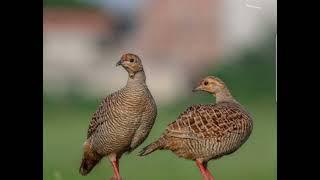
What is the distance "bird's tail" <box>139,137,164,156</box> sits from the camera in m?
5.48

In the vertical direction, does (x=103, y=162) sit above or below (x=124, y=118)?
below

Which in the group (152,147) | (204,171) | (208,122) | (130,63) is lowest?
(204,171)

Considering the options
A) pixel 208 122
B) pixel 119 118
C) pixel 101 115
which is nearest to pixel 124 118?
pixel 119 118

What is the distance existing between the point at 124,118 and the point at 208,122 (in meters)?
0.47

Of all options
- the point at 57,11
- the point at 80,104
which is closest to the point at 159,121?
the point at 80,104

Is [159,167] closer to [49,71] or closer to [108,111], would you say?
[108,111]

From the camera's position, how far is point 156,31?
5480 mm

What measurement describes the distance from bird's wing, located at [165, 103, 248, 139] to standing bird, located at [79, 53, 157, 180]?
0.52 ft

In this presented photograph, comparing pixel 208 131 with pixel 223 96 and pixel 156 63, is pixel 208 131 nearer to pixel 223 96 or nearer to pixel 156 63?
pixel 223 96

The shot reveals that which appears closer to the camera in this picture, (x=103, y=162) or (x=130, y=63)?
(x=130, y=63)

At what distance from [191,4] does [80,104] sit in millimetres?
844

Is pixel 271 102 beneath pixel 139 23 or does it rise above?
beneath

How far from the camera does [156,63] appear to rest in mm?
5508

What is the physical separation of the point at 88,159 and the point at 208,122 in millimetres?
713
